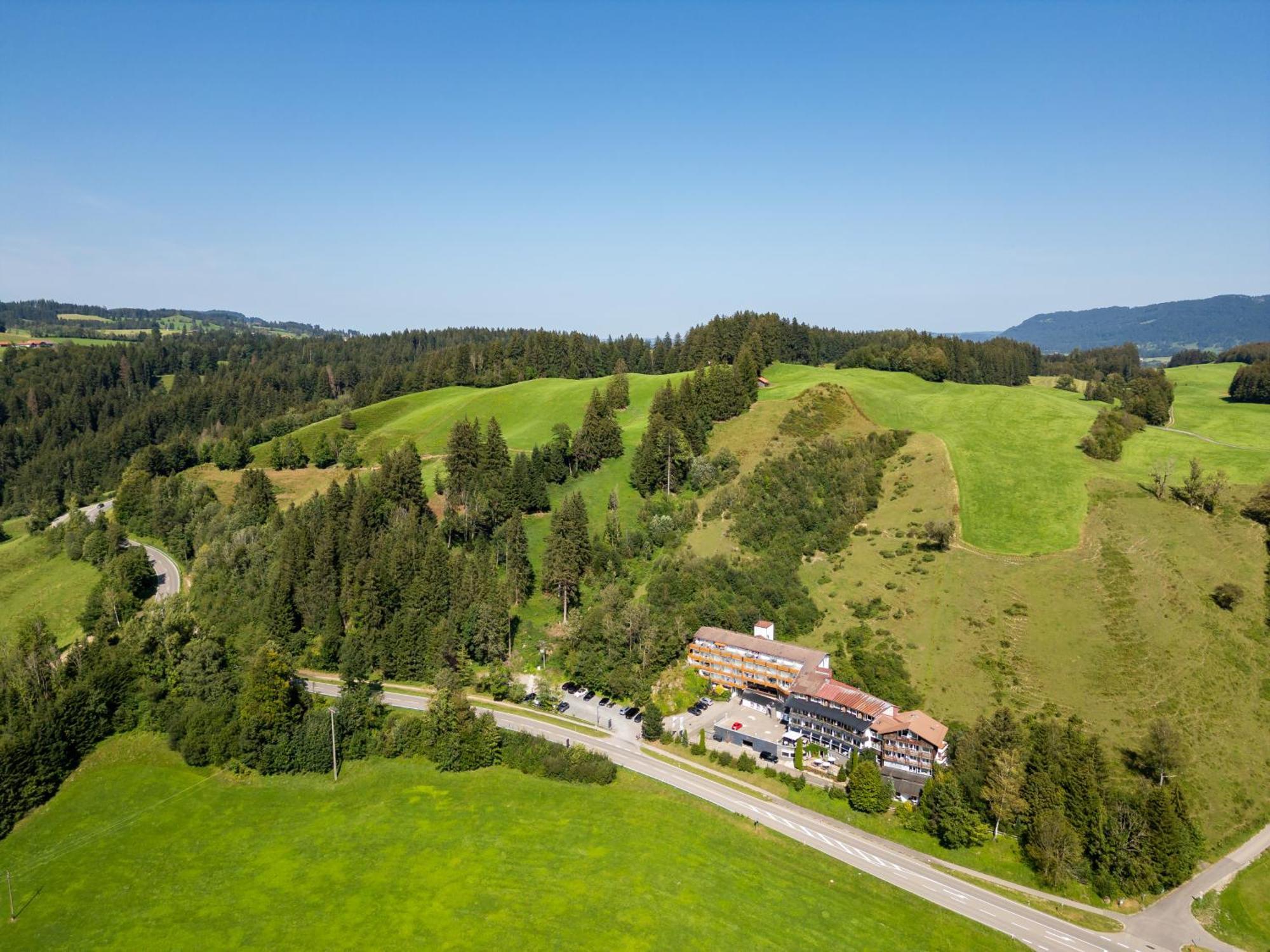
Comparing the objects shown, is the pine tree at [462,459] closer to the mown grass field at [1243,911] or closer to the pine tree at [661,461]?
the pine tree at [661,461]

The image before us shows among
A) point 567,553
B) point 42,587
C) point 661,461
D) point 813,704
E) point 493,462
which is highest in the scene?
point 493,462

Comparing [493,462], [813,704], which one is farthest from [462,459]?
[813,704]

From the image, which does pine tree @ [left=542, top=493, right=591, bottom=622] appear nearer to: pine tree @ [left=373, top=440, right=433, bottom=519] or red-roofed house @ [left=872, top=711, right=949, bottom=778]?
pine tree @ [left=373, top=440, right=433, bottom=519]

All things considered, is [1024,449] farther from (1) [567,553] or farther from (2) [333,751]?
(2) [333,751]

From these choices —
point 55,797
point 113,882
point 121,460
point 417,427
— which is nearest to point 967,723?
point 113,882

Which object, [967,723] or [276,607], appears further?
[276,607]

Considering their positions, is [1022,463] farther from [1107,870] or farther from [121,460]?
[121,460]

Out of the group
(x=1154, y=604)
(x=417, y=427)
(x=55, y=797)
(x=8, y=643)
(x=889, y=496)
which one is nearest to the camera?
(x=55, y=797)
